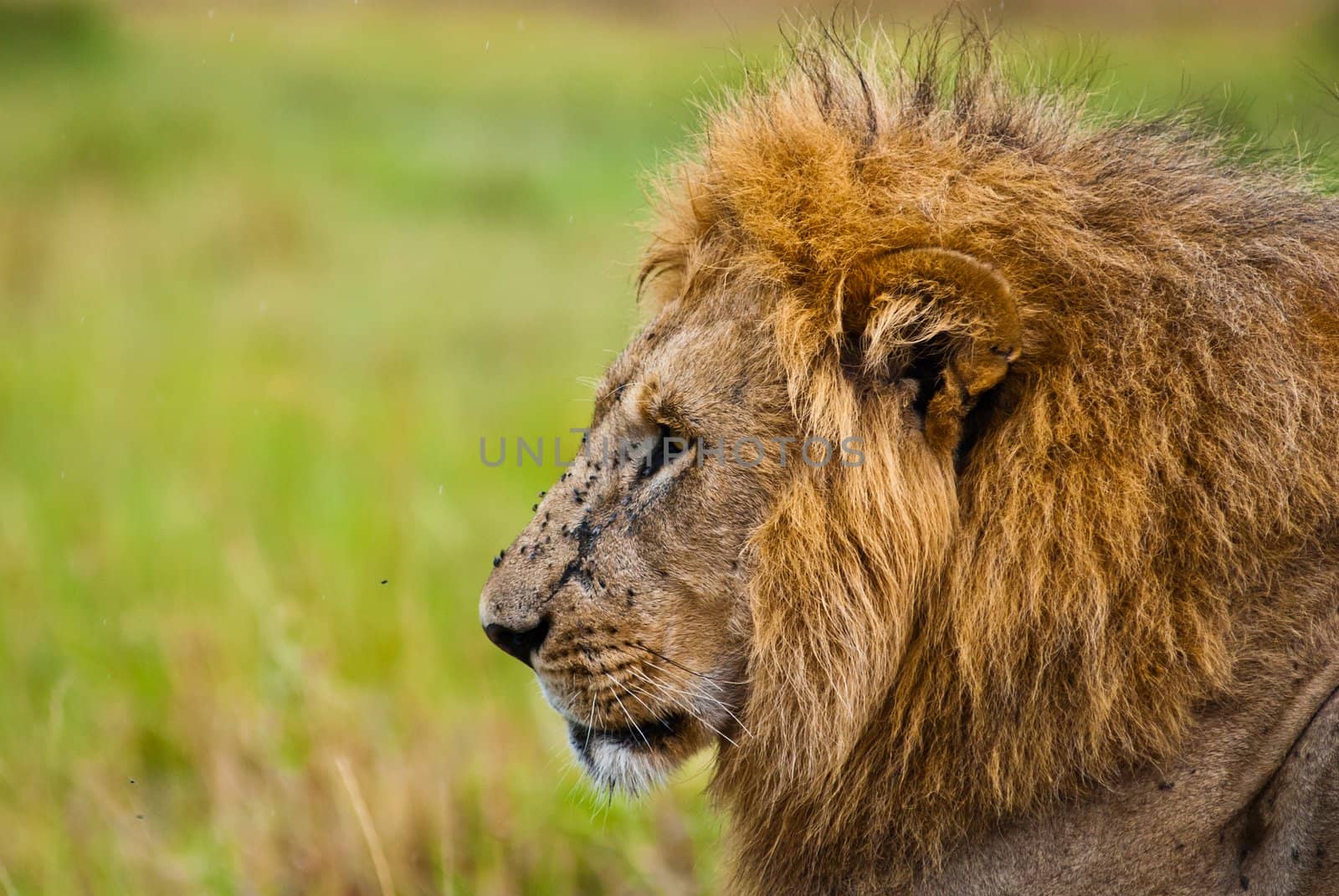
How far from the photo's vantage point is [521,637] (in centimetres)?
292

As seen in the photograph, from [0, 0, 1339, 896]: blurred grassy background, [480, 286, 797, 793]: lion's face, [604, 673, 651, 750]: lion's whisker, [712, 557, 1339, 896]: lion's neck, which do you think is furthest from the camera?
[0, 0, 1339, 896]: blurred grassy background

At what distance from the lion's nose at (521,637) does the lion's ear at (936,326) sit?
910 mm

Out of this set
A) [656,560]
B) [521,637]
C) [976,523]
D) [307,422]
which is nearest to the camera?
[976,523]

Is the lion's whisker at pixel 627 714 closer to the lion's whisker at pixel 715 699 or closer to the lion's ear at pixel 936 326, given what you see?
the lion's whisker at pixel 715 699

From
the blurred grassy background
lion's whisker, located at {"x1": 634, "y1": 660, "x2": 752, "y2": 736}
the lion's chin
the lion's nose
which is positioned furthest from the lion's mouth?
Answer: the blurred grassy background

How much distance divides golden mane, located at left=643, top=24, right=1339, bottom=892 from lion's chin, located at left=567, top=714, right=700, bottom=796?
142 millimetres

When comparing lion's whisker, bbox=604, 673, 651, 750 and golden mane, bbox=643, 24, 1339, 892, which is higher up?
golden mane, bbox=643, 24, 1339, 892

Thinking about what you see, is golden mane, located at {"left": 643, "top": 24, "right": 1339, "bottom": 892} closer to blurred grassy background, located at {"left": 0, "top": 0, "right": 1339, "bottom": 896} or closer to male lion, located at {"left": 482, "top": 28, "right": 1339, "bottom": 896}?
male lion, located at {"left": 482, "top": 28, "right": 1339, "bottom": 896}

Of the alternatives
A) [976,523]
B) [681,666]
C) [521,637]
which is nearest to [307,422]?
[521,637]

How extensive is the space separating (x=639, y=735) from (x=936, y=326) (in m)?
1.12

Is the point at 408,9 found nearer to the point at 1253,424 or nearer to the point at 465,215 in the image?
the point at 465,215

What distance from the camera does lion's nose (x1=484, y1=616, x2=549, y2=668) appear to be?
114 inches

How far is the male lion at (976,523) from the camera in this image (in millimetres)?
2467

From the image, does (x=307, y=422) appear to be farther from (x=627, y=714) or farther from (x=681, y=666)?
(x=681, y=666)
